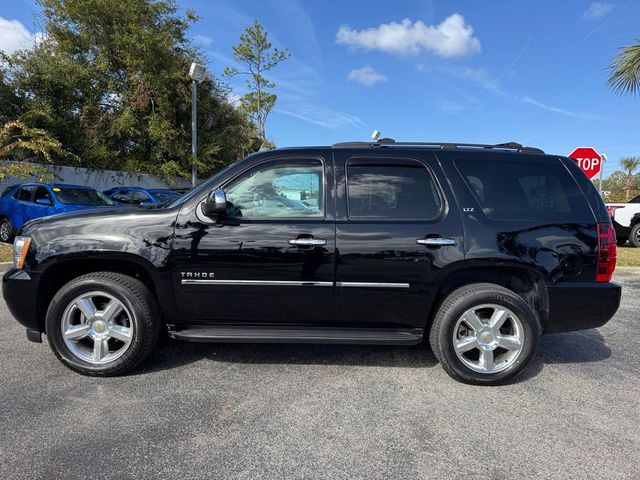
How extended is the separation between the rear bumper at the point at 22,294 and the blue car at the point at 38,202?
6715 millimetres

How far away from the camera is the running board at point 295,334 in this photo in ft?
11.2

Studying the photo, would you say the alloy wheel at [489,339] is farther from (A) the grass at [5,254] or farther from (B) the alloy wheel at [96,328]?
(A) the grass at [5,254]

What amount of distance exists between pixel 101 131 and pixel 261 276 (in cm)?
2102

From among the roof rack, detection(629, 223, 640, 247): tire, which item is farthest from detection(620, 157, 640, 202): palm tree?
the roof rack

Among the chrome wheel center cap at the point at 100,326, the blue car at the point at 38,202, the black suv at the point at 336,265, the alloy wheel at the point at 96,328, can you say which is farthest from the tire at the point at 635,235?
the blue car at the point at 38,202

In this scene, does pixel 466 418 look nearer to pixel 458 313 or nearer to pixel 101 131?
pixel 458 313

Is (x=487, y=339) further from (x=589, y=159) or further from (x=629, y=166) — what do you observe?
(x=629, y=166)

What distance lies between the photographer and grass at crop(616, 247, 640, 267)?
8695mm

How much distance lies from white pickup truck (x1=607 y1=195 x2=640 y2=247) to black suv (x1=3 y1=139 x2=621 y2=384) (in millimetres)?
10177

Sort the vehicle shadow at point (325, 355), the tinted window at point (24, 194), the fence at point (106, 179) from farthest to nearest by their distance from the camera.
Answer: the fence at point (106, 179)
the tinted window at point (24, 194)
the vehicle shadow at point (325, 355)

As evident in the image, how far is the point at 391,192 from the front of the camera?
3.55 m

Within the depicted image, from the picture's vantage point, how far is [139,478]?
227 centimetres

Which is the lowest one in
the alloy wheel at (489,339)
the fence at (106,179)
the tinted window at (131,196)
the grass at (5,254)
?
the alloy wheel at (489,339)

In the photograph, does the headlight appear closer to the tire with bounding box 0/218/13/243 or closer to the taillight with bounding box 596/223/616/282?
the taillight with bounding box 596/223/616/282
